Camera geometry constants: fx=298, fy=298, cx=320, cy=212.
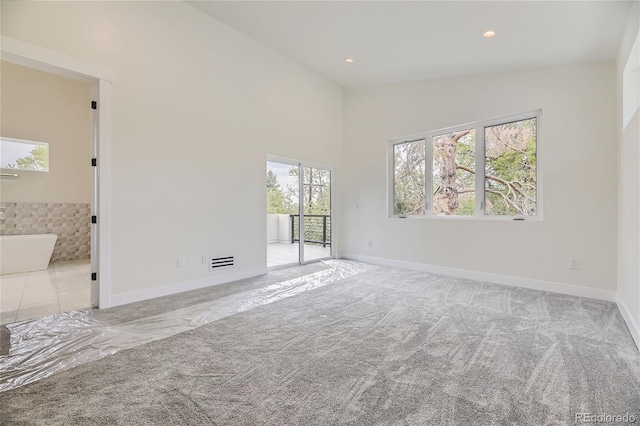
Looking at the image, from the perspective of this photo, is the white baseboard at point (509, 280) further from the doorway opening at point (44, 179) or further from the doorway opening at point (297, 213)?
the doorway opening at point (44, 179)

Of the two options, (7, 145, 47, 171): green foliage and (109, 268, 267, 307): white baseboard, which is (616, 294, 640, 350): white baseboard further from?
(7, 145, 47, 171): green foliage

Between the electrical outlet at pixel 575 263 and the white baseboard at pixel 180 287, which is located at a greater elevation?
the electrical outlet at pixel 575 263

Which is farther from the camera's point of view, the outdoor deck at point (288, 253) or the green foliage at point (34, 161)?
the green foliage at point (34, 161)

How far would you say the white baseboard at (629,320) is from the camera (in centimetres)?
238

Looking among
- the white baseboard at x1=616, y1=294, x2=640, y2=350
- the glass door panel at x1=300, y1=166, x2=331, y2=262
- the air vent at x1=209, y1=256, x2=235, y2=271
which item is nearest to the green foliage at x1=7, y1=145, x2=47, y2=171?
the air vent at x1=209, y1=256, x2=235, y2=271

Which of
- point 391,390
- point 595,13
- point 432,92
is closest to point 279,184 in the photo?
point 432,92

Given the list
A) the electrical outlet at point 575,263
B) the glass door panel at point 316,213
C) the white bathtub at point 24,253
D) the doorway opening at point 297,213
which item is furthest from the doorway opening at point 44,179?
the electrical outlet at point 575,263

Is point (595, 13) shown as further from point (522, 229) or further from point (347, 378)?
point (347, 378)

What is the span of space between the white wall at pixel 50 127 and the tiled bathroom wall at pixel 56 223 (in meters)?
0.15

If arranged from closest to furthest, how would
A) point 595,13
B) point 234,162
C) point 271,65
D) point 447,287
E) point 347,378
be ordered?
point 347,378 → point 595,13 → point 447,287 → point 234,162 → point 271,65

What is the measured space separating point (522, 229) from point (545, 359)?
2475 millimetres

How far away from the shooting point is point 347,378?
190 centimetres

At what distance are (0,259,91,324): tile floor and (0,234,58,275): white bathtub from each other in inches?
7.2

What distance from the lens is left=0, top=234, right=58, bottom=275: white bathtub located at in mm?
4828
